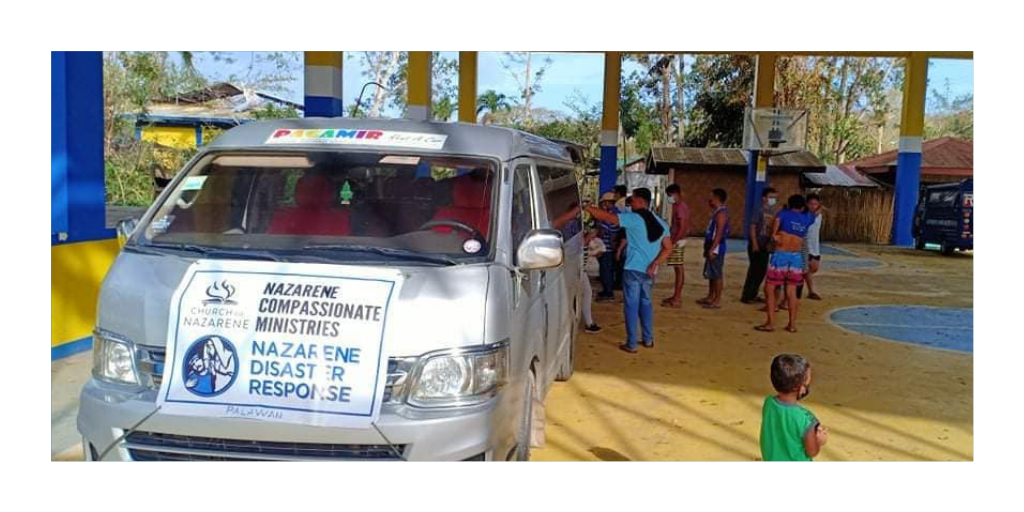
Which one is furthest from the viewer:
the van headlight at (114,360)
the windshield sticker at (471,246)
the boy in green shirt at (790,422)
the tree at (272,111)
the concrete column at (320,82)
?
the tree at (272,111)

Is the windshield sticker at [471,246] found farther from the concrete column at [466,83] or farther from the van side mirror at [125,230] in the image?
the concrete column at [466,83]

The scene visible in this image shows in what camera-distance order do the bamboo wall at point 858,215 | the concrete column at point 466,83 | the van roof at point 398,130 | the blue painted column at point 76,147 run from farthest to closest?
the bamboo wall at point 858,215, the concrete column at point 466,83, the blue painted column at point 76,147, the van roof at point 398,130

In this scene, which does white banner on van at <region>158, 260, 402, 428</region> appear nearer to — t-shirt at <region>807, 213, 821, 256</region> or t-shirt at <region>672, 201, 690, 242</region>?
t-shirt at <region>672, 201, 690, 242</region>

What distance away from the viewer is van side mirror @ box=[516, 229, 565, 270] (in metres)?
3.65

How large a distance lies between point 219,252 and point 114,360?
61 cm

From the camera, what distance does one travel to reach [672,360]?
23.7ft

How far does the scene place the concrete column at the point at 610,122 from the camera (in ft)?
71.1

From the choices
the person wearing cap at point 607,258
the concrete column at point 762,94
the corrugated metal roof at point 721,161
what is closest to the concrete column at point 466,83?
the concrete column at point 762,94

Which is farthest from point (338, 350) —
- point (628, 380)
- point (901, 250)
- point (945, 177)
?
point (945, 177)

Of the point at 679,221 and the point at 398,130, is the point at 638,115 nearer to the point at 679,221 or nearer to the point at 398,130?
the point at 679,221

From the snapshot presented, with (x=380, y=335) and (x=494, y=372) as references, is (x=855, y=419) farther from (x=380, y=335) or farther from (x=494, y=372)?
(x=380, y=335)

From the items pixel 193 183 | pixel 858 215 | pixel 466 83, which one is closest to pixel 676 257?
pixel 193 183

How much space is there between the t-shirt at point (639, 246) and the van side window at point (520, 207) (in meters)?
2.65

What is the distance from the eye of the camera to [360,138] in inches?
157
